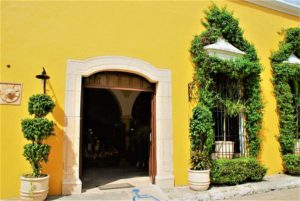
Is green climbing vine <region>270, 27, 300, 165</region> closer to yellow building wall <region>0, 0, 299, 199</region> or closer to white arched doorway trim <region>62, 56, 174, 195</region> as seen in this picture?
yellow building wall <region>0, 0, 299, 199</region>

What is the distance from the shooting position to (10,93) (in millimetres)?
5199

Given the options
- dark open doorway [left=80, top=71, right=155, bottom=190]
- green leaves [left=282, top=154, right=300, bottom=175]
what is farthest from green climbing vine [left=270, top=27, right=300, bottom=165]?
dark open doorway [left=80, top=71, right=155, bottom=190]

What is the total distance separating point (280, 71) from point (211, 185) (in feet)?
13.7

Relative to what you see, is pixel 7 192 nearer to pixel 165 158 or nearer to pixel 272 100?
pixel 165 158

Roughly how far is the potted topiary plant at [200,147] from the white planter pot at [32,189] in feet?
10.5

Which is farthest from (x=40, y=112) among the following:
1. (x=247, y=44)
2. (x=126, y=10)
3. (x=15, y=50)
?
(x=247, y=44)

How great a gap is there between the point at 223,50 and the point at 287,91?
268 cm

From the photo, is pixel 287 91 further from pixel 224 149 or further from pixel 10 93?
pixel 10 93

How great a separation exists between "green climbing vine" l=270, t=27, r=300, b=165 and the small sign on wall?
23.4 ft

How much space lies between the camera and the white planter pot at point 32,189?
4695 mm

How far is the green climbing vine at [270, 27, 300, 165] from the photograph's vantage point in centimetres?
807

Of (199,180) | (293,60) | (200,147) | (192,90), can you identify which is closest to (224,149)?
(200,147)

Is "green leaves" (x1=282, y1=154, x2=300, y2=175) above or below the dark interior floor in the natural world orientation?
above

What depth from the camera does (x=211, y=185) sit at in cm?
657
